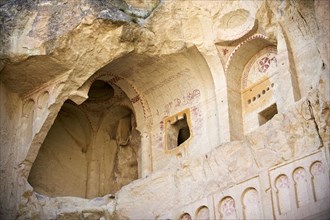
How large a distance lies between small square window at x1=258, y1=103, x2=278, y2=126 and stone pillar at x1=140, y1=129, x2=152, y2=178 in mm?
2508

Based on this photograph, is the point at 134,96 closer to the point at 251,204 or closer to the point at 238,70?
the point at 238,70

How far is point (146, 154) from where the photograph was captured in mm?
16156

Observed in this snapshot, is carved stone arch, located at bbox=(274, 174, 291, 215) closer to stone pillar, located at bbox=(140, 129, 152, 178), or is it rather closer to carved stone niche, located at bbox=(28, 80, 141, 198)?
stone pillar, located at bbox=(140, 129, 152, 178)

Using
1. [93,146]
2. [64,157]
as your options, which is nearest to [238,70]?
[93,146]

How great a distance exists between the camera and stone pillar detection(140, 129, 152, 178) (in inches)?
629

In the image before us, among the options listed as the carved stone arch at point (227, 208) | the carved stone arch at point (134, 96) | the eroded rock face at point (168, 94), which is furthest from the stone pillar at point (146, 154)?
the carved stone arch at point (227, 208)

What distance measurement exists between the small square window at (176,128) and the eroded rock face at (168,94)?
3 centimetres

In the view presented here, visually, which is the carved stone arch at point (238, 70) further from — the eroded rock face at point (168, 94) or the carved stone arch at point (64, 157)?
the carved stone arch at point (64, 157)

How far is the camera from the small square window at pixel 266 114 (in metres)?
14.8

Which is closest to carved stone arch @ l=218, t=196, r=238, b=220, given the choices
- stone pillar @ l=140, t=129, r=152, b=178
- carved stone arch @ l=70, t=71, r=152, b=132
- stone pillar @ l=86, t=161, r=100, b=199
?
stone pillar @ l=140, t=129, r=152, b=178

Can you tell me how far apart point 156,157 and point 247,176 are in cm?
287

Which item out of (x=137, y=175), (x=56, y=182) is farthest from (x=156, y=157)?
(x=56, y=182)

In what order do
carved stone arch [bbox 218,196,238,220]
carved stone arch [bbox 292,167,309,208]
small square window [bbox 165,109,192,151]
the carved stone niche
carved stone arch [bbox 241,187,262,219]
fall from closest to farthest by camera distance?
carved stone arch [bbox 292,167,309,208] → carved stone arch [bbox 241,187,262,219] → carved stone arch [bbox 218,196,238,220] → small square window [bbox 165,109,192,151] → the carved stone niche

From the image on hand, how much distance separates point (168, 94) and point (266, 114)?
231cm
